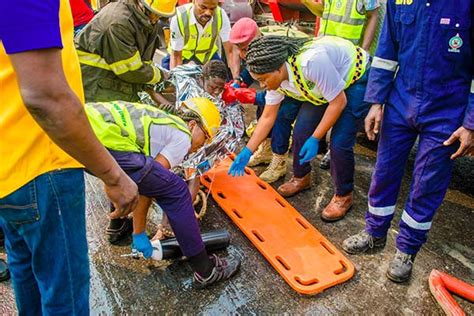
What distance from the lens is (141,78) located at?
2758mm

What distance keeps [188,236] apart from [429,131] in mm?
1333

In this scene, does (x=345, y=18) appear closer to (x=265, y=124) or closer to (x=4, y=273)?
(x=265, y=124)

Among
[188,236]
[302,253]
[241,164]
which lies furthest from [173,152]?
[302,253]

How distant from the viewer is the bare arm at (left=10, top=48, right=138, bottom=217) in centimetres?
93

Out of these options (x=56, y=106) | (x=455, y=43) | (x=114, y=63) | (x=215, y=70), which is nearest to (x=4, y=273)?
(x=114, y=63)

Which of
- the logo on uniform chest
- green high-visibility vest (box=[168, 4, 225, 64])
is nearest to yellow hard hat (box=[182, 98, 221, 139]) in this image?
green high-visibility vest (box=[168, 4, 225, 64])

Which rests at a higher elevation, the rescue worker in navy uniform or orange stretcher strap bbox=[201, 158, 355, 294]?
the rescue worker in navy uniform

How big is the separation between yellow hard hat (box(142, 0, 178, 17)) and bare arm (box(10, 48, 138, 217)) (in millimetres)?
1643

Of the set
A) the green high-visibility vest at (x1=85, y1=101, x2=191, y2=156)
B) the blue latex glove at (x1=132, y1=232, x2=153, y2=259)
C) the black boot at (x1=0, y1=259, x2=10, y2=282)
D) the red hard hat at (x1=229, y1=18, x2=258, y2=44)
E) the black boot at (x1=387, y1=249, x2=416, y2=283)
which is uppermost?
the red hard hat at (x1=229, y1=18, x2=258, y2=44)

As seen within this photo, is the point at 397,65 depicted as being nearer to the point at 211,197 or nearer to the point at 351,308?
the point at 351,308

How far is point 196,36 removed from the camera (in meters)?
3.64

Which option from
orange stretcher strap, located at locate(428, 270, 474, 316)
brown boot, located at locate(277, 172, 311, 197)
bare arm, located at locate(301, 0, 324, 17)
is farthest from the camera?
bare arm, located at locate(301, 0, 324, 17)

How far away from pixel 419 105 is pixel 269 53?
0.89 metres

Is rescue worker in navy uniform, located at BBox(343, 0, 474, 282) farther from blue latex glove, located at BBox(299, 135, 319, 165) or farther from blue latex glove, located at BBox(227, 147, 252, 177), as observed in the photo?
blue latex glove, located at BBox(227, 147, 252, 177)
